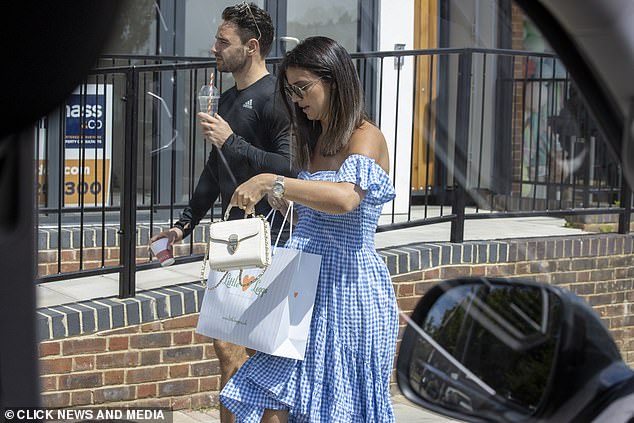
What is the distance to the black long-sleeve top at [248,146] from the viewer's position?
3713 millimetres

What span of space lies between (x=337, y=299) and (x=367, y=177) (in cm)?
39

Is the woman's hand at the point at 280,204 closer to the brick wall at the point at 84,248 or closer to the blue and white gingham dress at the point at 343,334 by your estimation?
the blue and white gingham dress at the point at 343,334

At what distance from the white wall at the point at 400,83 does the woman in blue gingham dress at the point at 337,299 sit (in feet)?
0.41

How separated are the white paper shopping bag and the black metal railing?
446mm

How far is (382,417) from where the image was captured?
3221mm

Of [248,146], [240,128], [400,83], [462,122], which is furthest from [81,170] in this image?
[462,122]

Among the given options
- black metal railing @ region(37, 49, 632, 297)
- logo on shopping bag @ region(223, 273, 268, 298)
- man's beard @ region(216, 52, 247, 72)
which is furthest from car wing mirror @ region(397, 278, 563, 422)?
man's beard @ region(216, 52, 247, 72)

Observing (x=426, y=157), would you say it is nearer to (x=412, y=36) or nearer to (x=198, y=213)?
(x=412, y=36)

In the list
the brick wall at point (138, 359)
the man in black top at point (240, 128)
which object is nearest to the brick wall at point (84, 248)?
the brick wall at point (138, 359)

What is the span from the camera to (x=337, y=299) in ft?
10.6

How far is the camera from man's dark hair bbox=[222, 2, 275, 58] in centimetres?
409

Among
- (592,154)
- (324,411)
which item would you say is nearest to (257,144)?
(324,411)

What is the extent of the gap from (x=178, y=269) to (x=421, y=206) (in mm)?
1948

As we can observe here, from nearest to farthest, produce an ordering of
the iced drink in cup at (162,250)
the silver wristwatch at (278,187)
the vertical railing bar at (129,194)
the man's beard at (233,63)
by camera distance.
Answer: the silver wristwatch at (278,187) < the iced drink in cup at (162,250) < the man's beard at (233,63) < the vertical railing bar at (129,194)
